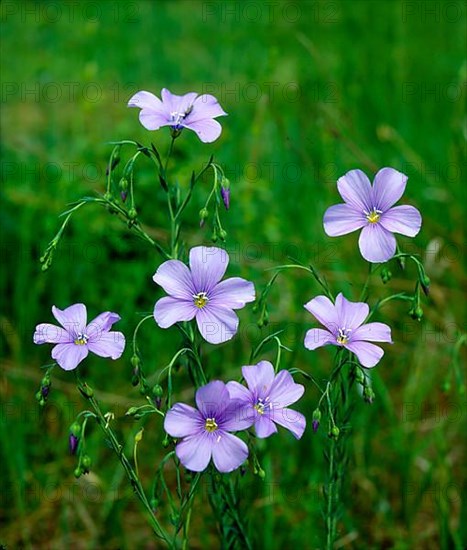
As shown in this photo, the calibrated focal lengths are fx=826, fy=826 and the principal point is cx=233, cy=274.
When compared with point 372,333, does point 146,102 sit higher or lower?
higher

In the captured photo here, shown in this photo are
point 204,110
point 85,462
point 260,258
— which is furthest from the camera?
point 260,258

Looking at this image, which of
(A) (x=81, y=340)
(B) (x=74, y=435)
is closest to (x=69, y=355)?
(A) (x=81, y=340)

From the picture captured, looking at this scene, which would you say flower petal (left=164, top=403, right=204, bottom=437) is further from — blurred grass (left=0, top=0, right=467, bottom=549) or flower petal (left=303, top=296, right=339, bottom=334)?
blurred grass (left=0, top=0, right=467, bottom=549)

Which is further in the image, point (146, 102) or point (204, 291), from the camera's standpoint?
point (146, 102)

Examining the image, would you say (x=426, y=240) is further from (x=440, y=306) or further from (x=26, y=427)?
(x=26, y=427)

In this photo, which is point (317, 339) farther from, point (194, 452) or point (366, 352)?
point (194, 452)

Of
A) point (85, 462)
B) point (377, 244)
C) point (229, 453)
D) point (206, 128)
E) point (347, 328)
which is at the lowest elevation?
point (85, 462)

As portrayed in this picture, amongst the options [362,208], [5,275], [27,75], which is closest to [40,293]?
[5,275]

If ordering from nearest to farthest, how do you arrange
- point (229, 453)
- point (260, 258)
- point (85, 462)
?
point (229, 453), point (85, 462), point (260, 258)

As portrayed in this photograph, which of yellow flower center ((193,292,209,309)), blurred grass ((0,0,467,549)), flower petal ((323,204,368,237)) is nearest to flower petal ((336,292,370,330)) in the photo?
flower petal ((323,204,368,237))
